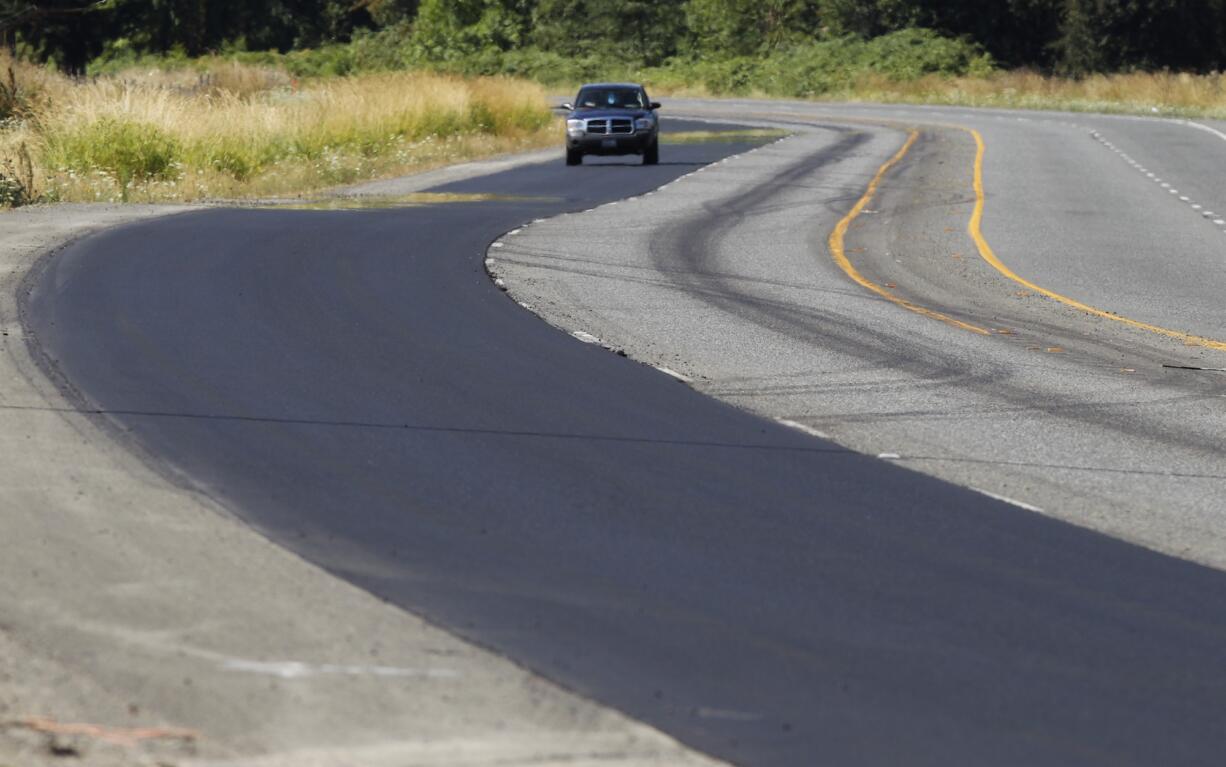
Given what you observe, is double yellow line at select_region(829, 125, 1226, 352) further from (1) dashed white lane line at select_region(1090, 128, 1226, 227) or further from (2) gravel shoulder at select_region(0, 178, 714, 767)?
(2) gravel shoulder at select_region(0, 178, 714, 767)

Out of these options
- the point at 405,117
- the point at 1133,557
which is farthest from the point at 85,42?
the point at 1133,557

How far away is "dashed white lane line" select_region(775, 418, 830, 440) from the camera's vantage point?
10797 mm

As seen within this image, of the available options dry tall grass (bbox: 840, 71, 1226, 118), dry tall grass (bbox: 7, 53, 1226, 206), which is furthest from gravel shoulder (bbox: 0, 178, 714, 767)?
dry tall grass (bbox: 840, 71, 1226, 118)

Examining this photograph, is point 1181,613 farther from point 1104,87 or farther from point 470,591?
point 1104,87

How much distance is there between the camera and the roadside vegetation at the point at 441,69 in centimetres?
3266

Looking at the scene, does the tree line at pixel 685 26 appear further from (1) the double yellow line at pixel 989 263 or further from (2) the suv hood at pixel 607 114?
(1) the double yellow line at pixel 989 263

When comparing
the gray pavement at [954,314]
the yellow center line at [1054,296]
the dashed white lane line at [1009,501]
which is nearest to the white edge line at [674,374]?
the gray pavement at [954,314]

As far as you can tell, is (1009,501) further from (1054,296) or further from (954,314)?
(1054,296)

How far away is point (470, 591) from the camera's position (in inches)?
283

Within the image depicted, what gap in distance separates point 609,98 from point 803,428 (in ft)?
101

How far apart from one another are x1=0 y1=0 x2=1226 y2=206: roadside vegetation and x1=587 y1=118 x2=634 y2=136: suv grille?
3377 millimetres

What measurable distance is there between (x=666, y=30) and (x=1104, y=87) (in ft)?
120

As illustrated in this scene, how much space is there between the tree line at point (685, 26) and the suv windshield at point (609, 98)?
32.4 meters

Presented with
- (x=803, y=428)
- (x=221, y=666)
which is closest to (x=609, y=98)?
(x=803, y=428)
